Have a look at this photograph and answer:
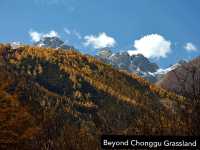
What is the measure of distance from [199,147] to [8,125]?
42.3 ft

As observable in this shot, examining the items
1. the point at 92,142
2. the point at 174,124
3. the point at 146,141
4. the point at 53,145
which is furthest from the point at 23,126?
the point at 146,141

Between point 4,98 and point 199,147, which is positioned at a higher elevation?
point 4,98

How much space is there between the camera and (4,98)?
67.9 feet

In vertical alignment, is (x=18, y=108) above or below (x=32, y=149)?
above

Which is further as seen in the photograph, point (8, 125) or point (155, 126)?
point (8, 125)

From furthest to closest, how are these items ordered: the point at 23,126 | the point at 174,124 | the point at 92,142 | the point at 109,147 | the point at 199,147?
the point at 23,126
the point at 92,142
the point at 174,124
the point at 109,147
the point at 199,147

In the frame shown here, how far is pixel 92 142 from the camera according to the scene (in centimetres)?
1772

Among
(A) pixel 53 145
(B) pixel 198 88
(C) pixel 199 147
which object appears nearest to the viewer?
(C) pixel 199 147

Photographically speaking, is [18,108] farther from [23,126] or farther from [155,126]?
[155,126]

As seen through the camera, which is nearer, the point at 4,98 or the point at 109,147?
the point at 109,147

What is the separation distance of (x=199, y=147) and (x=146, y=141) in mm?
1035

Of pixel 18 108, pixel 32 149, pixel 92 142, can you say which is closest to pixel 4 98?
pixel 18 108

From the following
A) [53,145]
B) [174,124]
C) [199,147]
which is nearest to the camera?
[199,147]

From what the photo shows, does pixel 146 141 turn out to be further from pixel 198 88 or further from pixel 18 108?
pixel 18 108
